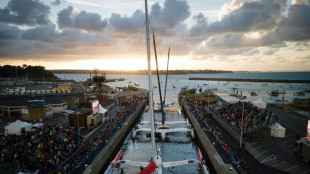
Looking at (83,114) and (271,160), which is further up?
(83,114)

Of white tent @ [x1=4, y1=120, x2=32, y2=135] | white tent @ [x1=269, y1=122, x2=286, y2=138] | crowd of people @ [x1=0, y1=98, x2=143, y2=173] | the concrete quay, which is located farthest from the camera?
white tent @ [x1=269, y1=122, x2=286, y2=138]

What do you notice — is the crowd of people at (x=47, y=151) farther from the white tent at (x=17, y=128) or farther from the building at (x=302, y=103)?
the building at (x=302, y=103)

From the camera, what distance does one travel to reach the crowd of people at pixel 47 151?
1525cm

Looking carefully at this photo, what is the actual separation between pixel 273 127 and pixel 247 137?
4.20m

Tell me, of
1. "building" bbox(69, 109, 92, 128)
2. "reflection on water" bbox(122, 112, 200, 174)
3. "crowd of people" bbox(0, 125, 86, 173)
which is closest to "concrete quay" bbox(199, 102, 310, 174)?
"reflection on water" bbox(122, 112, 200, 174)

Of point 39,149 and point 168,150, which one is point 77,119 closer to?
point 39,149

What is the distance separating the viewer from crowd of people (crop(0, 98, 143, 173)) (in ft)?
50.0

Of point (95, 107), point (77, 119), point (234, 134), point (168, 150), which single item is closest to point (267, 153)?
point (234, 134)

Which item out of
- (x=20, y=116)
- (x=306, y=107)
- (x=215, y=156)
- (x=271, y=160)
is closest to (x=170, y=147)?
(x=215, y=156)

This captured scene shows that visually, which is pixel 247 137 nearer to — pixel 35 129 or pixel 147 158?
pixel 147 158

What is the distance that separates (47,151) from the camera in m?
17.4

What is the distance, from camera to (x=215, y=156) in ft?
62.4

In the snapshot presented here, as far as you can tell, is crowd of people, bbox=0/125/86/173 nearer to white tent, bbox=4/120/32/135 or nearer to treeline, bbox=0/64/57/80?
white tent, bbox=4/120/32/135

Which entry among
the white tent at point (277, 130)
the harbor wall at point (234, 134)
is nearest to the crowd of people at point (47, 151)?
the harbor wall at point (234, 134)
